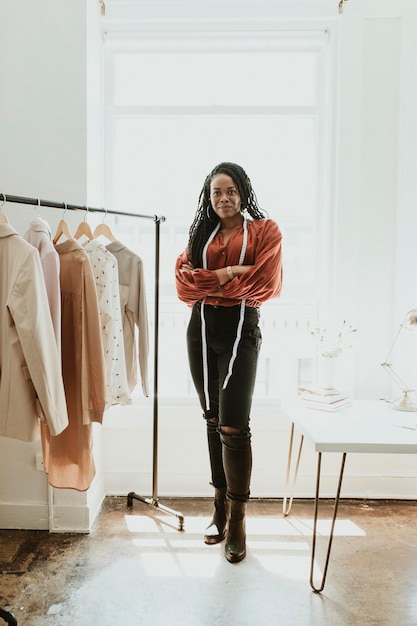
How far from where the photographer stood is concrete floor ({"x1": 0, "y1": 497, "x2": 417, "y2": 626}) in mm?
1850

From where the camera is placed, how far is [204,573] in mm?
2096

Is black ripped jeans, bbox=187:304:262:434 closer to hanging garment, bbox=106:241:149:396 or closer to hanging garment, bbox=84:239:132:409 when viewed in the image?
hanging garment, bbox=106:241:149:396

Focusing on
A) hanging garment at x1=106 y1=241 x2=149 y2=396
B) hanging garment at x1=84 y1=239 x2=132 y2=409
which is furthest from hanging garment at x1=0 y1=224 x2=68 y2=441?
hanging garment at x1=106 y1=241 x2=149 y2=396

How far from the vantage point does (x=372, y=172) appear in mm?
2727

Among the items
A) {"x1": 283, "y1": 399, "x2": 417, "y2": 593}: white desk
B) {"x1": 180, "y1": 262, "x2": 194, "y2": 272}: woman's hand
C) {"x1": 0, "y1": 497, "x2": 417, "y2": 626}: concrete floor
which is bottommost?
{"x1": 0, "y1": 497, "x2": 417, "y2": 626}: concrete floor

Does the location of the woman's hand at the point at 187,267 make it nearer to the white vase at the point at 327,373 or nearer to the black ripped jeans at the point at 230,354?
the black ripped jeans at the point at 230,354

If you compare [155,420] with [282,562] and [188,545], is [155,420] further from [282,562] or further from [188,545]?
[282,562]

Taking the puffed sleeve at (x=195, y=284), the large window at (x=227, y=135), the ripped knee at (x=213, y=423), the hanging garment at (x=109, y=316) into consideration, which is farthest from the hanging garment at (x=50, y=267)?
the large window at (x=227, y=135)

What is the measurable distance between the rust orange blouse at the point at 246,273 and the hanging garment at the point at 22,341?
0.76 meters

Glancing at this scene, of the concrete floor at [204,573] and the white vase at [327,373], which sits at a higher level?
the white vase at [327,373]

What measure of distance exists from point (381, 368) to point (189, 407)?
1.08 meters

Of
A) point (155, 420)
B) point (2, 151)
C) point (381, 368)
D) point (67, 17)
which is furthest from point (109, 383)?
point (67, 17)

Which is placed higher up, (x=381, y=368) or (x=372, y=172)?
(x=372, y=172)

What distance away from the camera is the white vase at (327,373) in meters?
2.48
